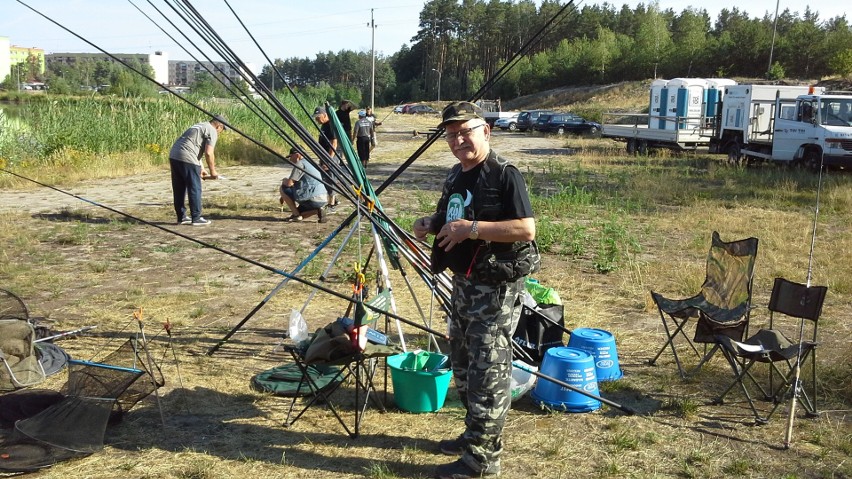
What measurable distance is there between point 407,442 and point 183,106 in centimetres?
1734

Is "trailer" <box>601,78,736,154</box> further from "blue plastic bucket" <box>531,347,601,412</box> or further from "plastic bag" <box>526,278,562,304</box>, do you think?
"blue plastic bucket" <box>531,347,601,412</box>

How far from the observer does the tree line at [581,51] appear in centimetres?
5222

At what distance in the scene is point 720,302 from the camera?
542 cm

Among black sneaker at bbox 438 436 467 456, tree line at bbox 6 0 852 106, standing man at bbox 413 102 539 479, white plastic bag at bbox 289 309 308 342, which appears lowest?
black sneaker at bbox 438 436 467 456

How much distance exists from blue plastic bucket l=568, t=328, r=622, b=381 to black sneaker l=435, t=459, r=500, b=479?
1.45 meters

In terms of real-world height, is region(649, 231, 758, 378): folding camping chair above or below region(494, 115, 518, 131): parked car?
below

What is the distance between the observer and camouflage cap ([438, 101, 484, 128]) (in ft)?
11.0

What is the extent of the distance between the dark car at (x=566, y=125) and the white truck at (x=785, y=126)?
13.7 m

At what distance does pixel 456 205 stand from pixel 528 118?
35738mm

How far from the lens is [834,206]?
1216 cm

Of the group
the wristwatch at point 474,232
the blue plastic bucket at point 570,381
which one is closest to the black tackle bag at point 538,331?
the blue plastic bucket at point 570,381

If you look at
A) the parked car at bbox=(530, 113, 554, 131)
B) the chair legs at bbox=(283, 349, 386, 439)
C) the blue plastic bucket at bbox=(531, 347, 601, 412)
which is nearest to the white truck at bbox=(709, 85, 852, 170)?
the blue plastic bucket at bbox=(531, 347, 601, 412)

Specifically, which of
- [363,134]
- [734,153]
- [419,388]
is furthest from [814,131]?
[419,388]

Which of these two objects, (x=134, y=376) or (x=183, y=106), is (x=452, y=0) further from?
(x=134, y=376)
